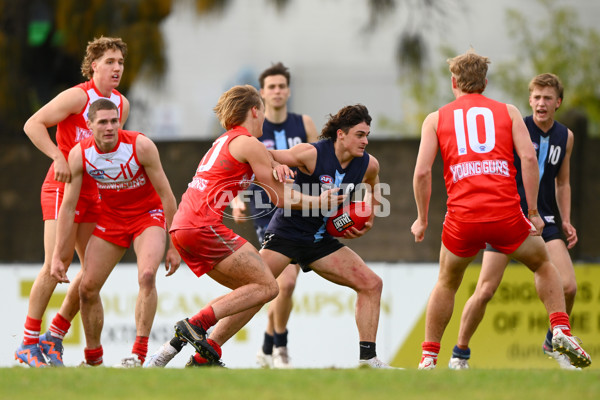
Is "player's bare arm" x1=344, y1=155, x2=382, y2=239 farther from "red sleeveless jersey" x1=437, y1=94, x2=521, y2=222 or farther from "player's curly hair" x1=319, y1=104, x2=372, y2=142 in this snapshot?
"red sleeveless jersey" x1=437, y1=94, x2=521, y2=222

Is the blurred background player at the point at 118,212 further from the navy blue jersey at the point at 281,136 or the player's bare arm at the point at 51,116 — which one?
the navy blue jersey at the point at 281,136

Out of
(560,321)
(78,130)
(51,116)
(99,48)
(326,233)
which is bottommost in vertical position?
(560,321)

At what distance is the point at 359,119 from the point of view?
21.3 feet

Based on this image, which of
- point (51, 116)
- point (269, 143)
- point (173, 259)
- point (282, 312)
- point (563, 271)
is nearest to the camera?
point (173, 259)

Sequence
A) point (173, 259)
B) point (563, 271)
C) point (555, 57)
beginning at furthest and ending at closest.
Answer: point (555, 57)
point (563, 271)
point (173, 259)

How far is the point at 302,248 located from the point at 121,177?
4.62ft

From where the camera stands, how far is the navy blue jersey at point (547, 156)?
23.7 ft

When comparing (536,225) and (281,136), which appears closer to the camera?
(536,225)

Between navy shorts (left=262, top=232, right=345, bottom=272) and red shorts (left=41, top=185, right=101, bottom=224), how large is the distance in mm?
1357

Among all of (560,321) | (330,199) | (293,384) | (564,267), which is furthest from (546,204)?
(293,384)

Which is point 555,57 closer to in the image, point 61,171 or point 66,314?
point 66,314

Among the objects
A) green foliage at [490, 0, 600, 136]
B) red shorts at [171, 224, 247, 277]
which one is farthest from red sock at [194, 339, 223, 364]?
green foliage at [490, 0, 600, 136]

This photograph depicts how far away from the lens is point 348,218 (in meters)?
6.39

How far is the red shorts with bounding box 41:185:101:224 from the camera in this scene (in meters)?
6.80
